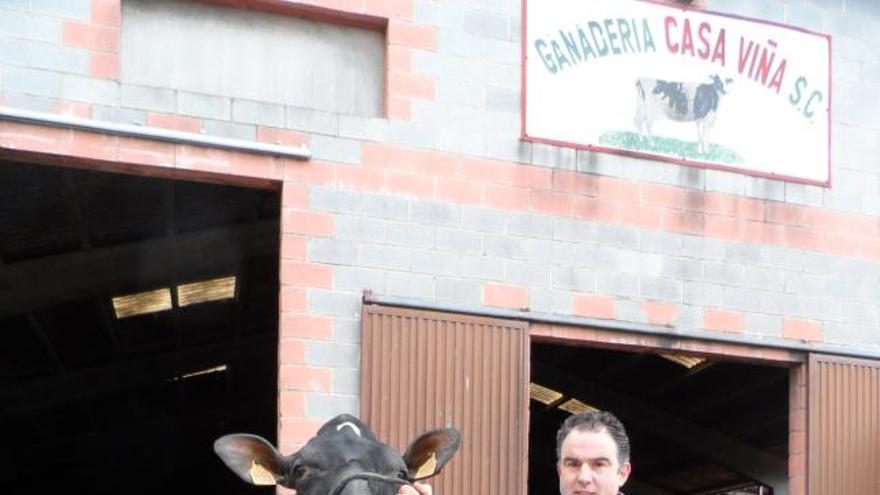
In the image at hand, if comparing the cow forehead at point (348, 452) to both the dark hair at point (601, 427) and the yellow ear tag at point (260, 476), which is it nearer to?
the yellow ear tag at point (260, 476)

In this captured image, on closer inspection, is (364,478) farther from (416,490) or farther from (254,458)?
(254,458)

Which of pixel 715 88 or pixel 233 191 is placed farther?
pixel 233 191

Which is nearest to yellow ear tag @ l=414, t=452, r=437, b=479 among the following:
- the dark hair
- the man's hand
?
the man's hand

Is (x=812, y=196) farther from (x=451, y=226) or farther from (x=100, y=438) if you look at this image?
(x=100, y=438)

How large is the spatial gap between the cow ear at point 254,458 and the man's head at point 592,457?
6.47 ft

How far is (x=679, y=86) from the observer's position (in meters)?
9.34

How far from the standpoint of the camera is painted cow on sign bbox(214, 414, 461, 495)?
5.42 m

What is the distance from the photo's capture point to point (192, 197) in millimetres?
10148

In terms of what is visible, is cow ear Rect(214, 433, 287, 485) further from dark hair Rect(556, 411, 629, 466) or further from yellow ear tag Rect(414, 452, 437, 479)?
dark hair Rect(556, 411, 629, 466)

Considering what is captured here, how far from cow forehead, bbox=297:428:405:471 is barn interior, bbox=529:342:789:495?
674 centimetres

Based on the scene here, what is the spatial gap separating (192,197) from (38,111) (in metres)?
2.50

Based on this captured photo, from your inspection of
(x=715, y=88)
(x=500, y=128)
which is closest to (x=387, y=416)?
(x=500, y=128)

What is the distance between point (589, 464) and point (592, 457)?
0.02m

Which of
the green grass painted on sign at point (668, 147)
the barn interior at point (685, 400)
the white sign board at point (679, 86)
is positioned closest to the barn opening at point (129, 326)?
the white sign board at point (679, 86)
